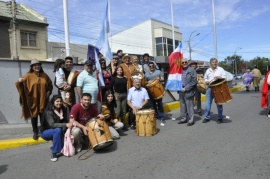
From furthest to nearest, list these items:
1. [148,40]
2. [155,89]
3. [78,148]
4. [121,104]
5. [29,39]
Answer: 1. [148,40]
2. [29,39]
3. [155,89]
4. [121,104]
5. [78,148]

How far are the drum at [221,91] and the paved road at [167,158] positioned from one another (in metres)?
0.97

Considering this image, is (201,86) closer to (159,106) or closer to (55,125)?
(159,106)

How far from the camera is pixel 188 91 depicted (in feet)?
24.8

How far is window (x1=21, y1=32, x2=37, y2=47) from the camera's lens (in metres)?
23.2

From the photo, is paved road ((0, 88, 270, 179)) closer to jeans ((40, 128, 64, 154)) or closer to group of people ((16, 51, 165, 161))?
jeans ((40, 128, 64, 154))

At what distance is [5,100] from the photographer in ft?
23.7

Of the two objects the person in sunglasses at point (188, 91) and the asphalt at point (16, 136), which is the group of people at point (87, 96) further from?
the asphalt at point (16, 136)

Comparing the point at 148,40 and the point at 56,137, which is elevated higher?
the point at 148,40

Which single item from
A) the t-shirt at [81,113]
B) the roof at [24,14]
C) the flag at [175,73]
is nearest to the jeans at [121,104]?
the t-shirt at [81,113]

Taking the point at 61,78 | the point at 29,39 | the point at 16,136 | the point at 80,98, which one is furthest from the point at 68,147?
A: the point at 29,39

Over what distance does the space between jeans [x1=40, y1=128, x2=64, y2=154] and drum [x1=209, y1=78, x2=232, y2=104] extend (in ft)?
14.3

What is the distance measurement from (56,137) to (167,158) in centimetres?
221

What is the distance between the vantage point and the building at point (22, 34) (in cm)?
2216

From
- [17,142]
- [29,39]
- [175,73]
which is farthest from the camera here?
[29,39]
